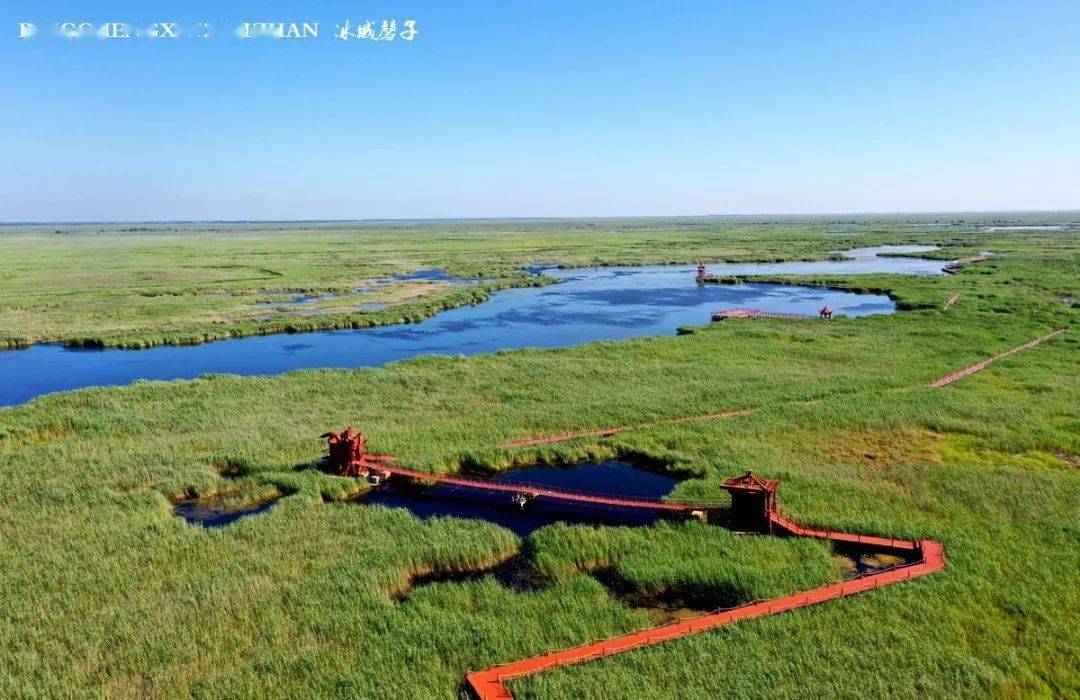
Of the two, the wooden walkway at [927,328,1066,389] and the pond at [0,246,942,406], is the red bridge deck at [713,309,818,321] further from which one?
the wooden walkway at [927,328,1066,389]

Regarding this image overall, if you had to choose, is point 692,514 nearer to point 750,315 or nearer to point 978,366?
point 978,366

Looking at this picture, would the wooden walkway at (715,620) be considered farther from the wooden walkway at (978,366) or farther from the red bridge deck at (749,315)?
the red bridge deck at (749,315)

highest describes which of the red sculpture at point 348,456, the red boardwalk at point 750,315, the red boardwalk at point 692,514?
the red boardwalk at point 750,315

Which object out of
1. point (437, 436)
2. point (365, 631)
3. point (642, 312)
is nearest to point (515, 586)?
point (365, 631)

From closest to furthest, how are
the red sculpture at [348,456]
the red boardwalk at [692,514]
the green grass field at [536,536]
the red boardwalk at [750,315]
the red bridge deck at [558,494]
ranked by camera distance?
the green grass field at [536,536] < the red boardwalk at [692,514] < the red bridge deck at [558,494] < the red sculpture at [348,456] < the red boardwalk at [750,315]

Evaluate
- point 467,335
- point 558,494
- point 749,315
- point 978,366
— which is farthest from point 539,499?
point 749,315

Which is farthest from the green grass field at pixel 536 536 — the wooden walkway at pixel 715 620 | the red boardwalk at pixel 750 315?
the red boardwalk at pixel 750 315
